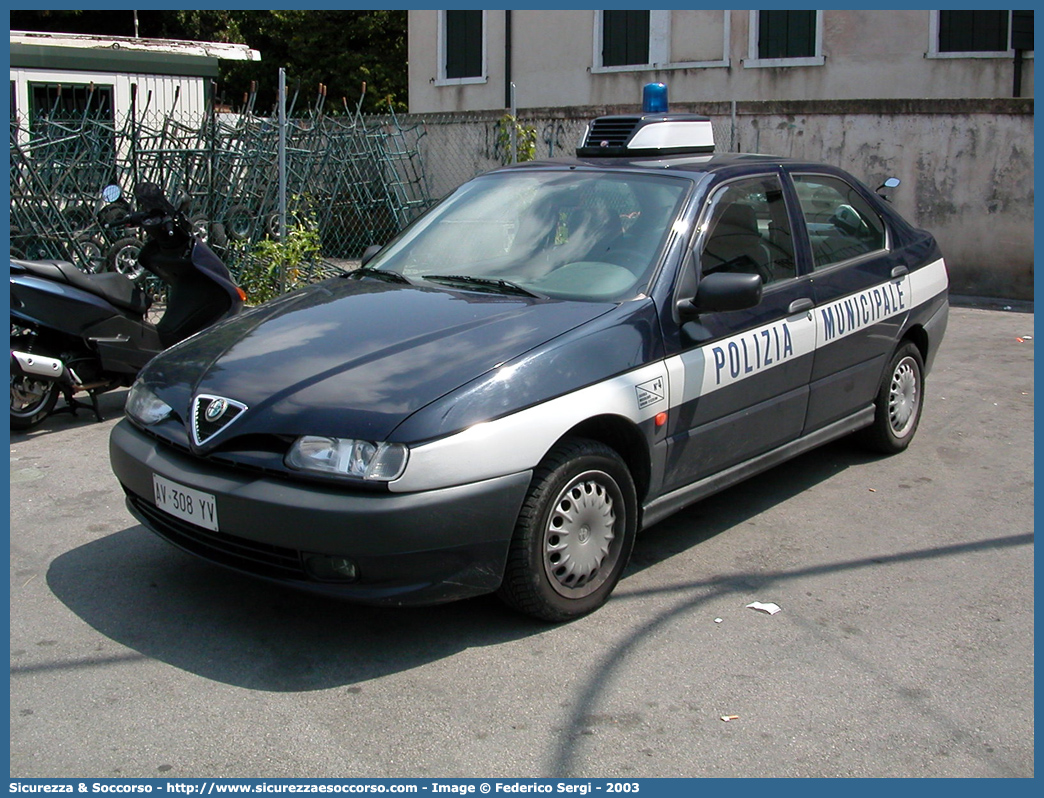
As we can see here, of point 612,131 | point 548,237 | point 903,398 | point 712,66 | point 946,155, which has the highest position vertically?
point 712,66

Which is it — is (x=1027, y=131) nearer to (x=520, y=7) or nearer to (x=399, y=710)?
(x=520, y=7)

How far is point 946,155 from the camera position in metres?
12.8

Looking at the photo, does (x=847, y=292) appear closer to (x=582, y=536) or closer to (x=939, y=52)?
(x=582, y=536)

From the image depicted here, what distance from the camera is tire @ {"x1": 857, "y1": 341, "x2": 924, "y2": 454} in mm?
6105

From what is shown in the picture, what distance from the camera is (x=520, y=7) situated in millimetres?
19703

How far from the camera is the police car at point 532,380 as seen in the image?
3.66m

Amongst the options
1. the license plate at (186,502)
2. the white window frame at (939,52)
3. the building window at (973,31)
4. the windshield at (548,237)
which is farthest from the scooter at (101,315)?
the building window at (973,31)

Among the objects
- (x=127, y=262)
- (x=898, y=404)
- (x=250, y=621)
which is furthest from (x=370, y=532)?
(x=127, y=262)

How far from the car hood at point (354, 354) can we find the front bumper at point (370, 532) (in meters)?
0.20

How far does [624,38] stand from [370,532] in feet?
56.7

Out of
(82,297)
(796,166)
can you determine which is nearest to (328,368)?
(796,166)

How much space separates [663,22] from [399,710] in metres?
17.1

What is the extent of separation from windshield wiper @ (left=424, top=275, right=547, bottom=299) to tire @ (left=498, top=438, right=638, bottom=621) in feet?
2.54

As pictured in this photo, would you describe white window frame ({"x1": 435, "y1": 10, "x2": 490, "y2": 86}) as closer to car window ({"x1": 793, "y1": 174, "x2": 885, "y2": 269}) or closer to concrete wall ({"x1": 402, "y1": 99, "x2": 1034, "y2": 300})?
concrete wall ({"x1": 402, "y1": 99, "x2": 1034, "y2": 300})
